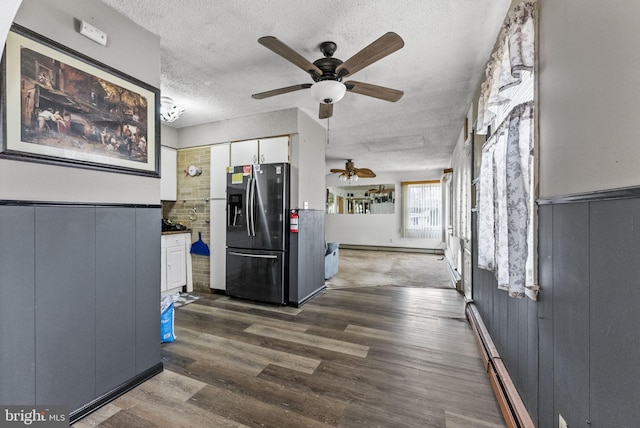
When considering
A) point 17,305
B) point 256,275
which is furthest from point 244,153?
point 17,305

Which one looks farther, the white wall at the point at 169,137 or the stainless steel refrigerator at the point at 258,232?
the white wall at the point at 169,137

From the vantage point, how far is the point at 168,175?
4.09 metres

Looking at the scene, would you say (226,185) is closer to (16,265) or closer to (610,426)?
(16,265)

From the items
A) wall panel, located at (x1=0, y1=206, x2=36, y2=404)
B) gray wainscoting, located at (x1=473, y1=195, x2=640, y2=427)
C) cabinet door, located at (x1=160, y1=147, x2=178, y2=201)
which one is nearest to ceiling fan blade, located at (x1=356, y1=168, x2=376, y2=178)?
cabinet door, located at (x1=160, y1=147, x2=178, y2=201)

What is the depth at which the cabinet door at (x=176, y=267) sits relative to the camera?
3725 millimetres

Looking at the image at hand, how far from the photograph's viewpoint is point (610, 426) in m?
0.81

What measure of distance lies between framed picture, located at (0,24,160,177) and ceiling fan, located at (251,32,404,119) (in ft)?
3.34

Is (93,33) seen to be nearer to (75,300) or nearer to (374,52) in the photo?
(75,300)

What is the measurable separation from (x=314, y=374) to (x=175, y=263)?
277 centimetres

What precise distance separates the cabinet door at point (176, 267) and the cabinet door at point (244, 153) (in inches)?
59.1

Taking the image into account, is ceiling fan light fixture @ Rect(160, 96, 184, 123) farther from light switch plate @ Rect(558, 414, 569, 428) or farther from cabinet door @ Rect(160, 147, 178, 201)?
light switch plate @ Rect(558, 414, 569, 428)

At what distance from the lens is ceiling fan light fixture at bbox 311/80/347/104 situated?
80.4 inches

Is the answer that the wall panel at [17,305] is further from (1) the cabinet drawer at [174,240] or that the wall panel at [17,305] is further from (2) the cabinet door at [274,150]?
(2) the cabinet door at [274,150]

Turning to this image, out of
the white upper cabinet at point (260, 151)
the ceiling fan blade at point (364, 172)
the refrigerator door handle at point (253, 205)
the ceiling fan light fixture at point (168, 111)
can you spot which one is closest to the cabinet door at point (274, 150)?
the white upper cabinet at point (260, 151)
